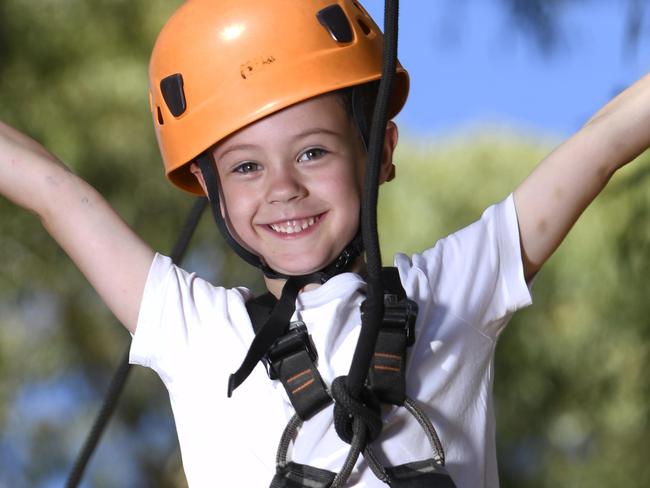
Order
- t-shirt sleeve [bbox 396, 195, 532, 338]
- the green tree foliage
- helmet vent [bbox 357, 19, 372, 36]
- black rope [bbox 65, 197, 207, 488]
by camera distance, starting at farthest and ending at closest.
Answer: the green tree foliage
black rope [bbox 65, 197, 207, 488]
helmet vent [bbox 357, 19, 372, 36]
t-shirt sleeve [bbox 396, 195, 532, 338]

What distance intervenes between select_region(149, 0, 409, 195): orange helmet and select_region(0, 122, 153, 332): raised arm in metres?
0.13

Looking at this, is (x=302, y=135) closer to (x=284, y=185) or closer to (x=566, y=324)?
(x=284, y=185)

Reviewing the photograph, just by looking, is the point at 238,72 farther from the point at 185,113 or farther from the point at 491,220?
the point at 491,220

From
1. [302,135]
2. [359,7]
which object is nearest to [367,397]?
[302,135]

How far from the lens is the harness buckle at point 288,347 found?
4.08ft

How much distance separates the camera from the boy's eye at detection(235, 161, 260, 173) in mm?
1337

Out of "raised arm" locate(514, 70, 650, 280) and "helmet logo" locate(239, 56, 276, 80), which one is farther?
"helmet logo" locate(239, 56, 276, 80)

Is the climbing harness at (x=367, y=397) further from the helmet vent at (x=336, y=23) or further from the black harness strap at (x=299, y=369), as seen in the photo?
the helmet vent at (x=336, y=23)

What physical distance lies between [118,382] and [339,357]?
0.73 m

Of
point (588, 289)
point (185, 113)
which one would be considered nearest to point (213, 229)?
point (588, 289)

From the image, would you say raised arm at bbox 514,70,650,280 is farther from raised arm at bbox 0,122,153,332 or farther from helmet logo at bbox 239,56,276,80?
raised arm at bbox 0,122,153,332

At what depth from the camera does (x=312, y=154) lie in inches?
51.7

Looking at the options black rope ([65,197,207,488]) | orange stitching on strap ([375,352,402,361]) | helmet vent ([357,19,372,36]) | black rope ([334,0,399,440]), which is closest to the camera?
black rope ([334,0,399,440])

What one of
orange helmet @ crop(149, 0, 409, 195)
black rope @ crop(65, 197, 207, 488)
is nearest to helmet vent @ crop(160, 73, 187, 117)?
orange helmet @ crop(149, 0, 409, 195)
